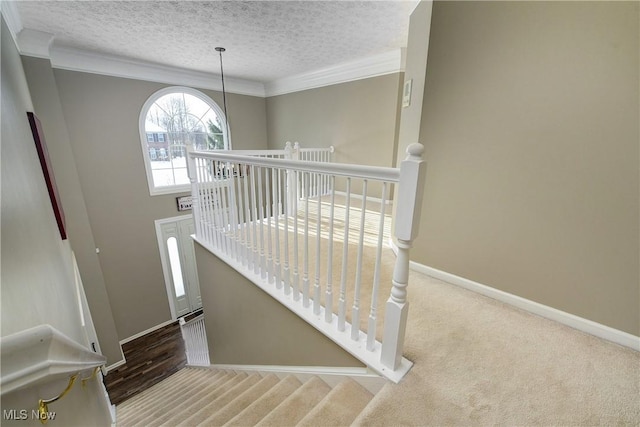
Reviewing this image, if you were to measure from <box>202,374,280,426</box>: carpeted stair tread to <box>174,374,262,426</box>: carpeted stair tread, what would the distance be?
0.10m

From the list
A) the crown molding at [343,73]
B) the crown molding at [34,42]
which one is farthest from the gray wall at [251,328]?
the crown molding at [343,73]

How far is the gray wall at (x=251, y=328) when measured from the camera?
59.6 inches

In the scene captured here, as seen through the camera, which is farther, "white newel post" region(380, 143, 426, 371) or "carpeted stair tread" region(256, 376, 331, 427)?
"carpeted stair tread" region(256, 376, 331, 427)

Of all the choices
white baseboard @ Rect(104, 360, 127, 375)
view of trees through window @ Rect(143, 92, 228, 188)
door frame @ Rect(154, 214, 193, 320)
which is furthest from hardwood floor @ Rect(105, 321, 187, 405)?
view of trees through window @ Rect(143, 92, 228, 188)

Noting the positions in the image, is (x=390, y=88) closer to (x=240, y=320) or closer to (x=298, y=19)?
(x=298, y=19)

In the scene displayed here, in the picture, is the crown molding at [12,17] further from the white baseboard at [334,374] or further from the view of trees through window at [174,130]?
the white baseboard at [334,374]

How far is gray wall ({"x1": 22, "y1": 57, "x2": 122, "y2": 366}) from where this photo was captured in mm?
2906

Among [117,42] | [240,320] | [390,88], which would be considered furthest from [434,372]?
[117,42]

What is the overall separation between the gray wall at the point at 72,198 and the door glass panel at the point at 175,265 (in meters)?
1.04

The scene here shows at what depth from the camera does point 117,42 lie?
3.05 metres

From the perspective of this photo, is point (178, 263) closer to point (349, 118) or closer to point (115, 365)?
point (115, 365)

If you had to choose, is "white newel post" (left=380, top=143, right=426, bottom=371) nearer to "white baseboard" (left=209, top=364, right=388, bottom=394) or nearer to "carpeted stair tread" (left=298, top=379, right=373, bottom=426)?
"white baseboard" (left=209, top=364, right=388, bottom=394)

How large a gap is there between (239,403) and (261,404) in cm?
28

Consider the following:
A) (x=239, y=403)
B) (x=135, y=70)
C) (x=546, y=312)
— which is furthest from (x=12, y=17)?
(x=546, y=312)
